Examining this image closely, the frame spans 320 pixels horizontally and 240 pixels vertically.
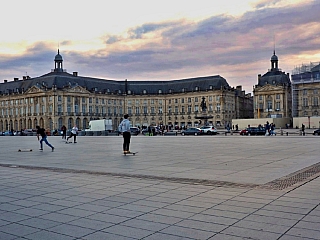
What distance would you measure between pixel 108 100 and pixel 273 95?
55.7 meters

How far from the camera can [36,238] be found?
18.6 feet

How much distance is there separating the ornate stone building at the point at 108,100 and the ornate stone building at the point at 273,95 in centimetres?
1050

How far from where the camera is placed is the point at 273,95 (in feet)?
402

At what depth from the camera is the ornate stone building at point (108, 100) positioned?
124m

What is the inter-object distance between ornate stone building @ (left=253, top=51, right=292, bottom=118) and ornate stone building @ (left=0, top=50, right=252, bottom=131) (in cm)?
1050

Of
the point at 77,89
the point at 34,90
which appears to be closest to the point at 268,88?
the point at 77,89

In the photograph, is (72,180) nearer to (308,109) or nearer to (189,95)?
(308,109)

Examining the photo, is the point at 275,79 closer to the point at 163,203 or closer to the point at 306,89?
the point at 306,89

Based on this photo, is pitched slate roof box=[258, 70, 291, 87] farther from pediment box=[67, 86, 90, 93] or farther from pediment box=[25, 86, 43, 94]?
pediment box=[25, 86, 43, 94]

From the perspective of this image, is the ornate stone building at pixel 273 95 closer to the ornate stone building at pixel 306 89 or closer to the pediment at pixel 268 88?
the pediment at pixel 268 88

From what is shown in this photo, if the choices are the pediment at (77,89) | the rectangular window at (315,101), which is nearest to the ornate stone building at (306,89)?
the rectangular window at (315,101)

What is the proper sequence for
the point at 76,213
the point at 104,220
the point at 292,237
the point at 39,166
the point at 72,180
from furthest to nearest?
the point at 39,166 → the point at 72,180 → the point at 76,213 → the point at 104,220 → the point at 292,237

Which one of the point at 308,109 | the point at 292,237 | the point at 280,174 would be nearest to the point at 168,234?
the point at 292,237

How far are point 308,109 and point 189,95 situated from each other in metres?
42.1
